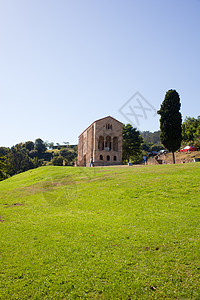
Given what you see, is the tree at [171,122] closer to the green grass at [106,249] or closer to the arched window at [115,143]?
the green grass at [106,249]

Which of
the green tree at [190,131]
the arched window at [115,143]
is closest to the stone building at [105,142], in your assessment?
the arched window at [115,143]

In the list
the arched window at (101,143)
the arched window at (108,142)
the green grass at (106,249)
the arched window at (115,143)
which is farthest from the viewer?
the arched window at (115,143)

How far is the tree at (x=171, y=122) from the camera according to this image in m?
39.9

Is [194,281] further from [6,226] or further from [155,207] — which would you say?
[6,226]

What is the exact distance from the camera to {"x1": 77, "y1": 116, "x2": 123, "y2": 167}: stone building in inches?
2494

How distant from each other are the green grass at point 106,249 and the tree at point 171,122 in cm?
2571

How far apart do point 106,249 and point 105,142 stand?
198ft

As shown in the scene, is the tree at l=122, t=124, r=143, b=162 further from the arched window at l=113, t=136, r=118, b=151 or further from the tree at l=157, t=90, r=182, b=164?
the tree at l=157, t=90, r=182, b=164

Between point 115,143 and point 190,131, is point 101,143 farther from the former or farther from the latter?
point 190,131

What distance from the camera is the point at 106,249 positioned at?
27.6 ft

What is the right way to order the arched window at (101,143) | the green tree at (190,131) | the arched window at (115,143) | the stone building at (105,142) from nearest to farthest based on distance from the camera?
the stone building at (105,142) → the arched window at (101,143) → the arched window at (115,143) → the green tree at (190,131)

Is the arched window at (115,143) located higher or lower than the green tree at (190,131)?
lower

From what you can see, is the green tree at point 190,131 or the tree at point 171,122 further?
the green tree at point 190,131

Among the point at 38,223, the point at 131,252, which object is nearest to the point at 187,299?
the point at 131,252
